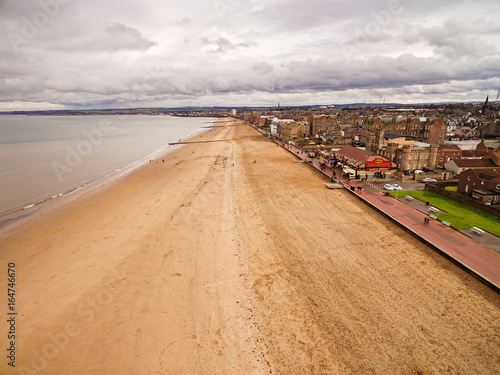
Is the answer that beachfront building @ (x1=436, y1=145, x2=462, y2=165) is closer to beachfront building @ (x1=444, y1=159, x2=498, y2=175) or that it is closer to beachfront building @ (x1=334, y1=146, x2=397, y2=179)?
beachfront building @ (x1=444, y1=159, x2=498, y2=175)

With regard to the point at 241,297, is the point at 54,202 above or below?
above

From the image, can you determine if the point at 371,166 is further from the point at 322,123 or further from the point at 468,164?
the point at 322,123

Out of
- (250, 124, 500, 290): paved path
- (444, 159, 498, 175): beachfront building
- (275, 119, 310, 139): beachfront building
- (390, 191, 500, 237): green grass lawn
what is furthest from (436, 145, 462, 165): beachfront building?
(275, 119, 310, 139): beachfront building

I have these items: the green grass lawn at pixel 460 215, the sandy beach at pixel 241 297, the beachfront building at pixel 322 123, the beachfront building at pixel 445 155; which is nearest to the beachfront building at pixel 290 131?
the beachfront building at pixel 322 123

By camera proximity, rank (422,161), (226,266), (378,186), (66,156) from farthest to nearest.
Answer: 1. (66,156)
2. (422,161)
3. (378,186)
4. (226,266)

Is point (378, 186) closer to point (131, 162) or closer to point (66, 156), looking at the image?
point (131, 162)

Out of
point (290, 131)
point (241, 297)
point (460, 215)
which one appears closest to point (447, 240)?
point (460, 215)

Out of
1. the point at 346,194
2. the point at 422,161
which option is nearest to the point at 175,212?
the point at 346,194
